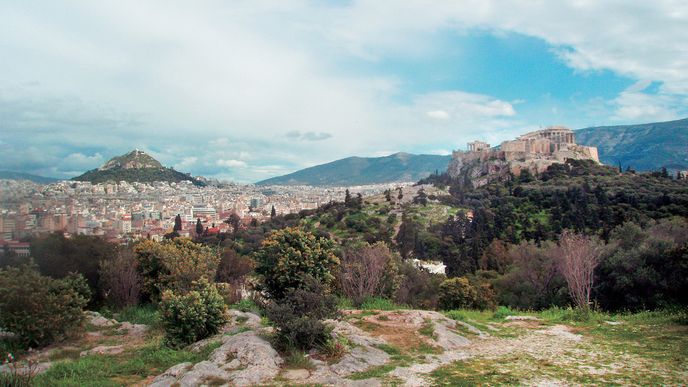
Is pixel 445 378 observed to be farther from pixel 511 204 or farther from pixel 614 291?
pixel 511 204

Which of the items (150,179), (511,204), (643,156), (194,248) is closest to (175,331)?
(194,248)

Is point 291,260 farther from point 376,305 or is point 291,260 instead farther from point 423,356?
point 423,356

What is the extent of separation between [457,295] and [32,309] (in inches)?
650

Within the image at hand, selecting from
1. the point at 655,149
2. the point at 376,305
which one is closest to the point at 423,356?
the point at 376,305

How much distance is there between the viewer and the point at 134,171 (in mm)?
123812

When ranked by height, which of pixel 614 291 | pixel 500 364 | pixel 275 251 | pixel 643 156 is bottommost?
pixel 614 291

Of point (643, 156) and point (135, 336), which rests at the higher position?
point (643, 156)

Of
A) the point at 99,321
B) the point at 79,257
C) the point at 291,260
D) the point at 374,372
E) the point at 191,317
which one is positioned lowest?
the point at 99,321

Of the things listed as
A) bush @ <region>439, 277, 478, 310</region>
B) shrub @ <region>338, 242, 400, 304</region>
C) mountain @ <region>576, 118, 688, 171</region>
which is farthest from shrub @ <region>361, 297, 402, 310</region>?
mountain @ <region>576, 118, 688, 171</region>

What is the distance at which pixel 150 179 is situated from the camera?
126625 millimetres

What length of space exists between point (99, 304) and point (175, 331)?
31.9ft

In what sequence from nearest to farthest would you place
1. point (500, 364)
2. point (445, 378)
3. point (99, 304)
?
1. point (445, 378)
2. point (500, 364)
3. point (99, 304)

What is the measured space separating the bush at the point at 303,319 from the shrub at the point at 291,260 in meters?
3.13

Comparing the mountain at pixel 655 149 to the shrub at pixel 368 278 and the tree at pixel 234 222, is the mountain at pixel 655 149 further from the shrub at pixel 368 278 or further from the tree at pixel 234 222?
the shrub at pixel 368 278
